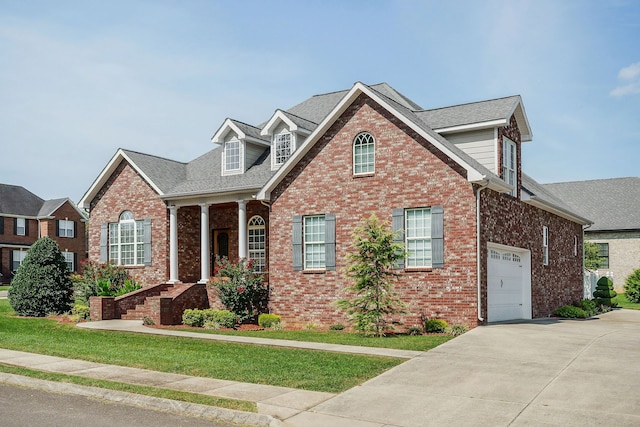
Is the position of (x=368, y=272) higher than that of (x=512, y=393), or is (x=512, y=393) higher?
(x=368, y=272)

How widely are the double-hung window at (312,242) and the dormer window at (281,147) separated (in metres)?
3.51

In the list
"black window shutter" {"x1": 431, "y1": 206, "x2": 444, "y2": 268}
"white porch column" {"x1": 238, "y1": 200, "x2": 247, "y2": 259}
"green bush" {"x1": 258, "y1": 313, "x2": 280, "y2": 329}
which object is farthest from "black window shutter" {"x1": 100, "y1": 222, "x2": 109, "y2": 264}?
"black window shutter" {"x1": 431, "y1": 206, "x2": 444, "y2": 268}

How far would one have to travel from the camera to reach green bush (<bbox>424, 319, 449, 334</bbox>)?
59.3 ft

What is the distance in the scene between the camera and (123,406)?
31.2ft

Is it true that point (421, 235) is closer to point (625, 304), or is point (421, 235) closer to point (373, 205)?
point (373, 205)

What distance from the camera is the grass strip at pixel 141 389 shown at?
9227 mm

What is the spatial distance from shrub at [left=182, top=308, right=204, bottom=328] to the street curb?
998 cm

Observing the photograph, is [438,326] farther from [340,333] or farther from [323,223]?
[323,223]

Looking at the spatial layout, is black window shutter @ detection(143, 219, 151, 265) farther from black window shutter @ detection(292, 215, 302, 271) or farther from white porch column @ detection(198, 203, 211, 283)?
black window shutter @ detection(292, 215, 302, 271)

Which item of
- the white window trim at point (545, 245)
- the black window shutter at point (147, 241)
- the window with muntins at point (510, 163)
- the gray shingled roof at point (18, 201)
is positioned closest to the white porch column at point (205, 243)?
the black window shutter at point (147, 241)

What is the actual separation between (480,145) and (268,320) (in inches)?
346

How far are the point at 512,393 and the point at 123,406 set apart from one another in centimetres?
600

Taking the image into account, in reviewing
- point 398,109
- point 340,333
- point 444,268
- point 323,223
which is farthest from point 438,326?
point 398,109

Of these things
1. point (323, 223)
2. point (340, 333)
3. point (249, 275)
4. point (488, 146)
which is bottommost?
point (340, 333)
